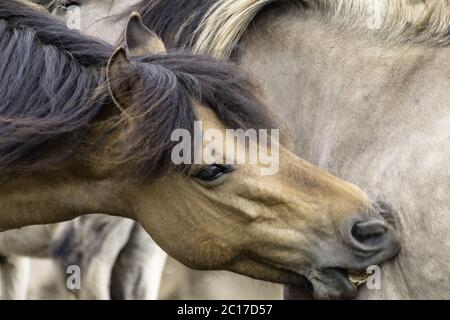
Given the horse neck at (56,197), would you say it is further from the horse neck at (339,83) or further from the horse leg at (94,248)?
the horse leg at (94,248)

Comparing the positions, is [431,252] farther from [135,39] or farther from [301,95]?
[135,39]

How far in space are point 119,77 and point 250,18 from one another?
961 millimetres

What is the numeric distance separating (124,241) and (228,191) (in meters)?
3.07

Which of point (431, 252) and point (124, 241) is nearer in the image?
point (431, 252)

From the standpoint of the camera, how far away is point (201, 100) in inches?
117

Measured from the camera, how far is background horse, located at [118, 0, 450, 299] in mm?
3059

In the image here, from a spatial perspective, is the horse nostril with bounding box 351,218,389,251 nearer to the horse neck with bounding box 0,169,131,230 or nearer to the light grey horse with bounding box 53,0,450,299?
the light grey horse with bounding box 53,0,450,299

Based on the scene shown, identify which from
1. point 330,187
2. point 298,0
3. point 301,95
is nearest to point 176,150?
point 330,187

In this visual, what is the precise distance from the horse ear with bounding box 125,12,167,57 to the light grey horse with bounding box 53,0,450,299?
1.47 ft

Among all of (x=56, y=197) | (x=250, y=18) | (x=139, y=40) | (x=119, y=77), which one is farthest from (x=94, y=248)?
(x=119, y=77)

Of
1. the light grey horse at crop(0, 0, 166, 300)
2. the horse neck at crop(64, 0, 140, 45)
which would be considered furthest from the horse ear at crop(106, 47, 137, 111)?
the light grey horse at crop(0, 0, 166, 300)

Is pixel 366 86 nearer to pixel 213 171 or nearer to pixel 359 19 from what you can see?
pixel 359 19

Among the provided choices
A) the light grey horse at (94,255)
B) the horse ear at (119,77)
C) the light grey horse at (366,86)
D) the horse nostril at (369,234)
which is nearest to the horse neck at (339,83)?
the light grey horse at (366,86)
